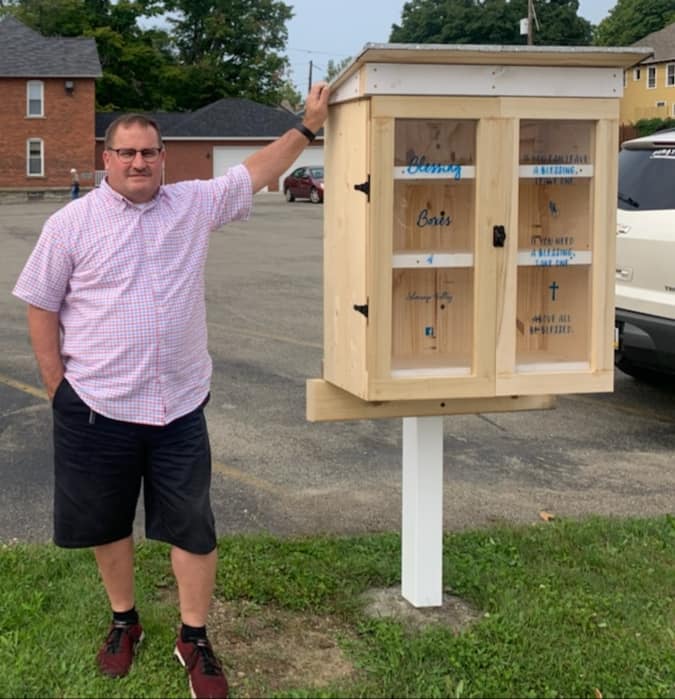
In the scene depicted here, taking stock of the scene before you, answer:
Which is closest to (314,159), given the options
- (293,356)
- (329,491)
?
(293,356)

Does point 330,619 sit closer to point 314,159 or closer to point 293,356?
point 293,356

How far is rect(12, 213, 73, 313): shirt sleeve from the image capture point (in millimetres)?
3402

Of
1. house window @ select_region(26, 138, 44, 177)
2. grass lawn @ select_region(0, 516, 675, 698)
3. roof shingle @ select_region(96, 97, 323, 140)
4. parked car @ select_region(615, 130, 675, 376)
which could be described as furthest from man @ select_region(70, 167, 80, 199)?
grass lawn @ select_region(0, 516, 675, 698)

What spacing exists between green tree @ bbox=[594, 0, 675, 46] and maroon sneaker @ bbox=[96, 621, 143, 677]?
305ft

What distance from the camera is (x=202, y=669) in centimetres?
353

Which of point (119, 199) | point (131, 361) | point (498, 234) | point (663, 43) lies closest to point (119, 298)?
point (131, 361)

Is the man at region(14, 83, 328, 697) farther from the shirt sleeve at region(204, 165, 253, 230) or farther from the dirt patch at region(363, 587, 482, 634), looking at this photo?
the dirt patch at region(363, 587, 482, 634)

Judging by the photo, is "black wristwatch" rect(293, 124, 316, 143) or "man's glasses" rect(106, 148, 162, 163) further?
"black wristwatch" rect(293, 124, 316, 143)

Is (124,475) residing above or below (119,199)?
below

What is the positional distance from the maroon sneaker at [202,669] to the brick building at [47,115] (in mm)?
51002

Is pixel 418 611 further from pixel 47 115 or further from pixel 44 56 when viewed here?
pixel 44 56

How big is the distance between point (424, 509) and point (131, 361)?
4.32 feet

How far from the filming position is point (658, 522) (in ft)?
16.9

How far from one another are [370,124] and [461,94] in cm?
34
